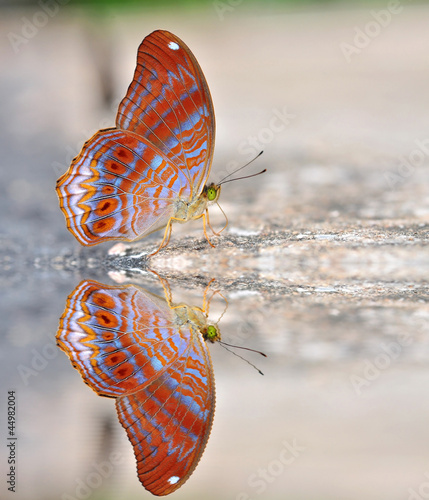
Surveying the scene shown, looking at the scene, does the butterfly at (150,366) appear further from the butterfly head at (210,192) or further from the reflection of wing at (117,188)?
the butterfly head at (210,192)

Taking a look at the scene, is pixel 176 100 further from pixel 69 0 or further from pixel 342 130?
pixel 69 0

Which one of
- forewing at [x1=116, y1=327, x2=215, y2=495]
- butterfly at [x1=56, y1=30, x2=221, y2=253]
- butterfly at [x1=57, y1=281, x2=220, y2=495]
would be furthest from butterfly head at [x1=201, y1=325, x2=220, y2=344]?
butterfly at [x1=56, y1=30, x2=221, y2=253]

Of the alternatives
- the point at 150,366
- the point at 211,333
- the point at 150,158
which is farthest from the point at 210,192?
the point at 150,366

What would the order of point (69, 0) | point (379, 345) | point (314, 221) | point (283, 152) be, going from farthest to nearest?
1. point (69, 0)
2. point (283, 152)
3. point (314, 221)
4. point (379, 345)

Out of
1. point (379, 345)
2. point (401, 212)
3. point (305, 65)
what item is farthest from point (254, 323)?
point (305, 65)

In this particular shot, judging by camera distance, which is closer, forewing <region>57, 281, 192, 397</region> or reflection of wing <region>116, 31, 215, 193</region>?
forewing <region>57, 281, 192, 397</region>

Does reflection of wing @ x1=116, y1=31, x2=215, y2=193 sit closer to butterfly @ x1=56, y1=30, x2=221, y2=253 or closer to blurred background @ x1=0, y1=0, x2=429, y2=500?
butterfly @ x1=56, y1=30, x2=221, y2=253

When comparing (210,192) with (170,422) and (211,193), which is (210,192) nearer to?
(211,193)
